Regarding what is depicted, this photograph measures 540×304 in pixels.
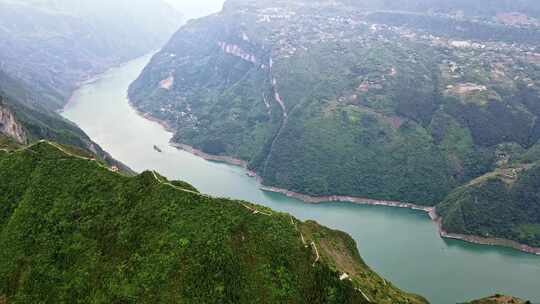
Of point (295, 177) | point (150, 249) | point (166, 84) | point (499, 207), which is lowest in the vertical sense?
point (166, 84)

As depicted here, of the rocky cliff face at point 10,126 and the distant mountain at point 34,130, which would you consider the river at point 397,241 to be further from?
the rocky cliff face at point 10,126

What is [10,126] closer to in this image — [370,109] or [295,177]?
[295,177]

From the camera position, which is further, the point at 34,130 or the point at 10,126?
the point at 34,130

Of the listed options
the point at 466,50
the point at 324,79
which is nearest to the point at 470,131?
the point at 324,79

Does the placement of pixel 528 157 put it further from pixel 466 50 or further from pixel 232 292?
pixel 232 292

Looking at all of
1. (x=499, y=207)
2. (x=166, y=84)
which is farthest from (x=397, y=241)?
(x=166, y=84)

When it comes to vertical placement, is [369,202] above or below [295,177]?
above

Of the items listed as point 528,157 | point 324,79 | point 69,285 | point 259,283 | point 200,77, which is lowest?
point 200,77
